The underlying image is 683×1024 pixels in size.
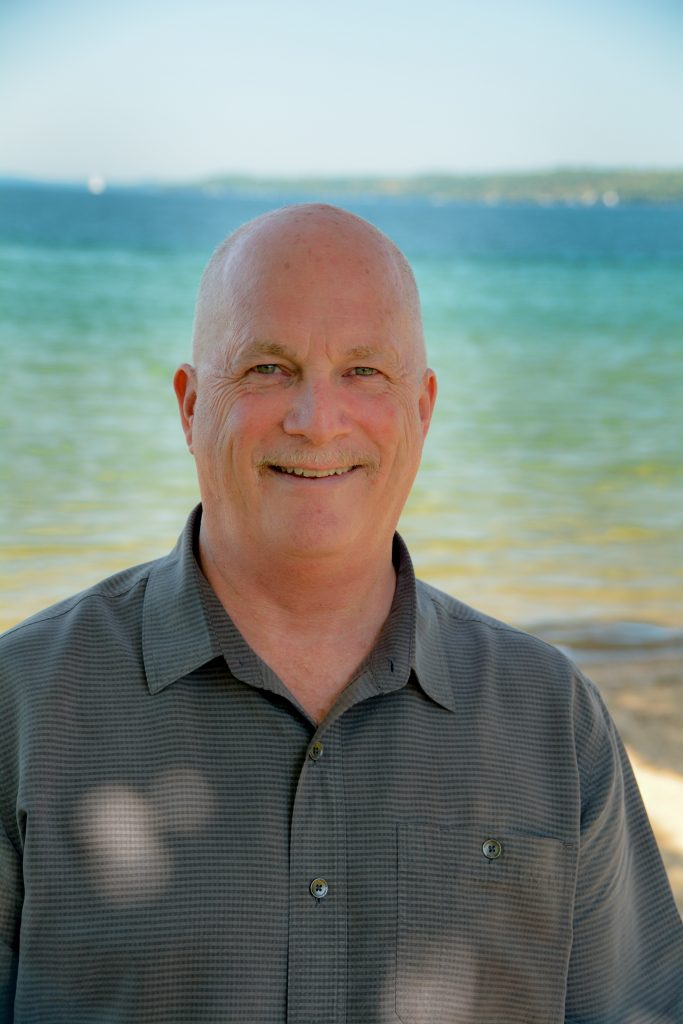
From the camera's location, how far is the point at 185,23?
72.9m

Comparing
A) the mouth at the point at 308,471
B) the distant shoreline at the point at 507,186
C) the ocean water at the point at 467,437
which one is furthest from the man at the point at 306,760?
the distant shoreline at the point at 507,186

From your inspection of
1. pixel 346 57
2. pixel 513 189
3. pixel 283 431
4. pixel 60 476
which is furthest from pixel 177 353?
pixel 513 189

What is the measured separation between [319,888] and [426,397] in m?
0.77

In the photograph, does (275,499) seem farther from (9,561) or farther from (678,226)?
(678,226)

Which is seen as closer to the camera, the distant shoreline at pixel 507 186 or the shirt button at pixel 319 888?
the shirt button at pixel 319 888

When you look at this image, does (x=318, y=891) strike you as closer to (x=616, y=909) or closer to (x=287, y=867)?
(x=287, y=867)

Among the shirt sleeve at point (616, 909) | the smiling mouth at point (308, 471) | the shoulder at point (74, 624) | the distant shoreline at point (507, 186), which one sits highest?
the distant shoreline at point (507, 186)

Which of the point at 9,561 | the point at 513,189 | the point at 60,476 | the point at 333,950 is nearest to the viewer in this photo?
the point at 333,950

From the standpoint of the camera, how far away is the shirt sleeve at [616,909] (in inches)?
74.2

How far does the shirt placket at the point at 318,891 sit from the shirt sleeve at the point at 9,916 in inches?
14.4

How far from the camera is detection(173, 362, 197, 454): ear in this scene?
1.97 metres

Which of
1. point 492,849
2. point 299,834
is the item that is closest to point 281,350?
point 299,834

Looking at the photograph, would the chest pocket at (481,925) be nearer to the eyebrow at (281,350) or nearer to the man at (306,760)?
the man at (306,760)

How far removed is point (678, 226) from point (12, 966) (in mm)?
63722
